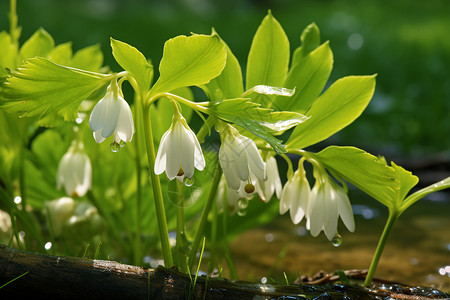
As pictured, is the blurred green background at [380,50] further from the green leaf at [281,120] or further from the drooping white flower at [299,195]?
the green leaf at [281,120]

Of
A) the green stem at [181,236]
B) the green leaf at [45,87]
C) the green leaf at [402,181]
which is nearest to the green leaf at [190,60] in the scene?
the green leaf at [45,87]

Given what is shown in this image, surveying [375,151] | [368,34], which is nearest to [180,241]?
[375,151]

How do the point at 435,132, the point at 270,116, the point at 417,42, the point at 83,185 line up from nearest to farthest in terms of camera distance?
the point at 270,116, the point at 83,185, the point at 435,132, the point at 417,42

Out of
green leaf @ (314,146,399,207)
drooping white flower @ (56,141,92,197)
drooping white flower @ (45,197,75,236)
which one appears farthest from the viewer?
drooping white flower @ (45,197,75,236)

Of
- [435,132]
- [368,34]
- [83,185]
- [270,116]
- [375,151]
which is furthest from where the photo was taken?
[368,34]

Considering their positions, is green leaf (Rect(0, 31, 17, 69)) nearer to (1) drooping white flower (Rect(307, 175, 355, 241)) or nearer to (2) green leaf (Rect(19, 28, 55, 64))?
(2) green leaf (Rect(19, 28, 55, 64))

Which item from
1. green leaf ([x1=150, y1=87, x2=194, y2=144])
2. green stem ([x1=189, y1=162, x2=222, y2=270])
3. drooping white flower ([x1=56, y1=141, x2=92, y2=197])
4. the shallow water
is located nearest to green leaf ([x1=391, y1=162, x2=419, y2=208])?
green stem ([x1=189, y1=162, x2=222, y2=270])

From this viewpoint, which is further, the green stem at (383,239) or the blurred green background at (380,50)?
the blurred green background at (380,50)

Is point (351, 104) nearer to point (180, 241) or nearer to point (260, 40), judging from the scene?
point (260, 40)

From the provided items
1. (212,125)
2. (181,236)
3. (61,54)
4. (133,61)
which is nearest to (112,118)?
(133,61)
